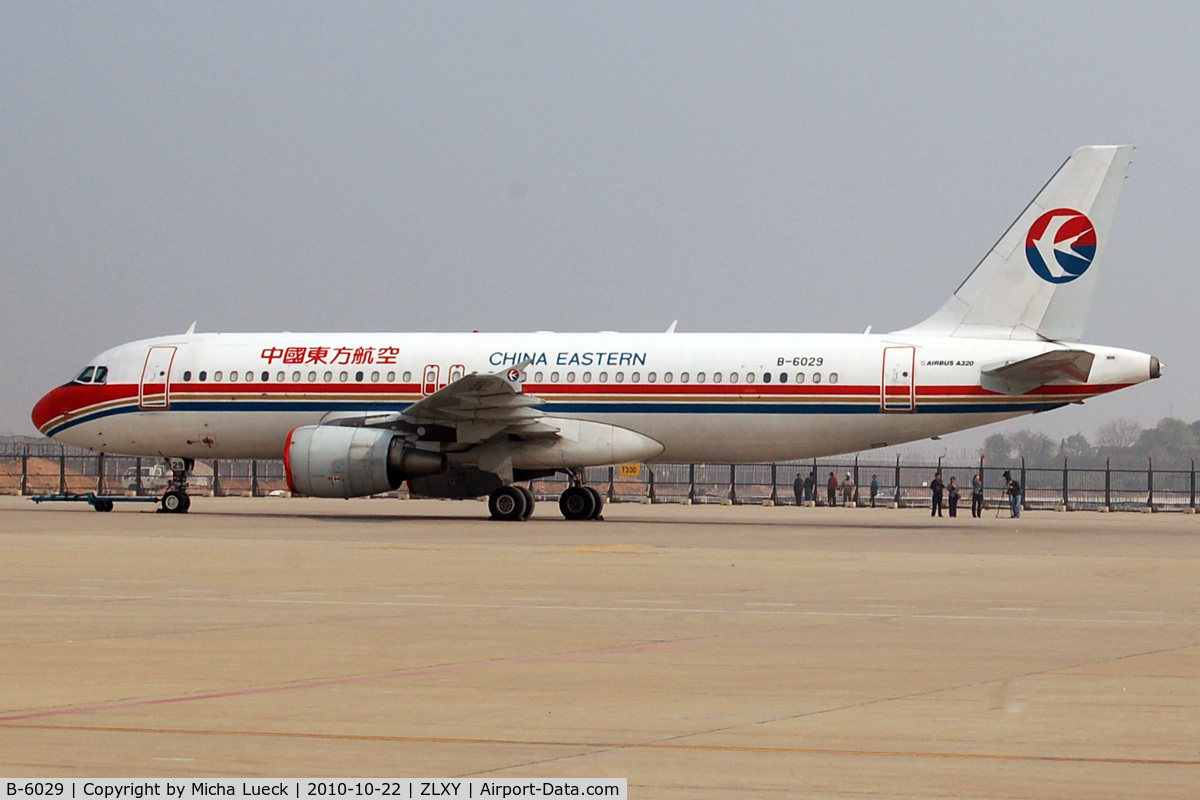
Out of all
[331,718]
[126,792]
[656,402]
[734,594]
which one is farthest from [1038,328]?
[126,792]

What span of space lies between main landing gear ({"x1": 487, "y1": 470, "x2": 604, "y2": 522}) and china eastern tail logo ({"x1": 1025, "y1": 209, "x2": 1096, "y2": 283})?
11.0 meters

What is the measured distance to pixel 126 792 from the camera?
7.12 meters

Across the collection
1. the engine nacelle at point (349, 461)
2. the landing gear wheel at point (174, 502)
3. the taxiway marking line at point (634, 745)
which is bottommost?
the taxiway marking line at point (634, 745)

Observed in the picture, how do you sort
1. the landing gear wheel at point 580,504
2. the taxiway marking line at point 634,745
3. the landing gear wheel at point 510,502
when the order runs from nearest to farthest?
the taxiway marking line at point 634,745 → the landing gear wheel at point 510,502 → the landing gear wheel at point 580,504

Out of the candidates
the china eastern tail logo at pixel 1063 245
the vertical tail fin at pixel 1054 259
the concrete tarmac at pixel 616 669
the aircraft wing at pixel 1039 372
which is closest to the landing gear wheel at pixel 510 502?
the vertical tail fin at pixel 1054 259

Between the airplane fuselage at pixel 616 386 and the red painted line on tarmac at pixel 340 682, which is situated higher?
the airplane fuselage at pixel 616 386

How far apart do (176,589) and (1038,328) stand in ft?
74.3

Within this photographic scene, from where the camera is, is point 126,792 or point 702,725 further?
point 702,725

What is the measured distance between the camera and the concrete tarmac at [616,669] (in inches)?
319

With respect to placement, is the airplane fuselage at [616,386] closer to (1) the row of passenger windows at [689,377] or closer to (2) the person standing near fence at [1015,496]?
(1) the row of passenger windows at [689,377]

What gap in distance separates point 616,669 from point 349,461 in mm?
24172

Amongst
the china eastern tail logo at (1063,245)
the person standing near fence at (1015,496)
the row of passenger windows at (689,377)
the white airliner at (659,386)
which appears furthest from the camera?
the person standing near fence at (1015,496)

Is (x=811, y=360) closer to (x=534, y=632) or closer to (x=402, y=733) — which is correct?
(x=534, y=632)

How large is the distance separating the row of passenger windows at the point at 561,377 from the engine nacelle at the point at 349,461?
2.22m
